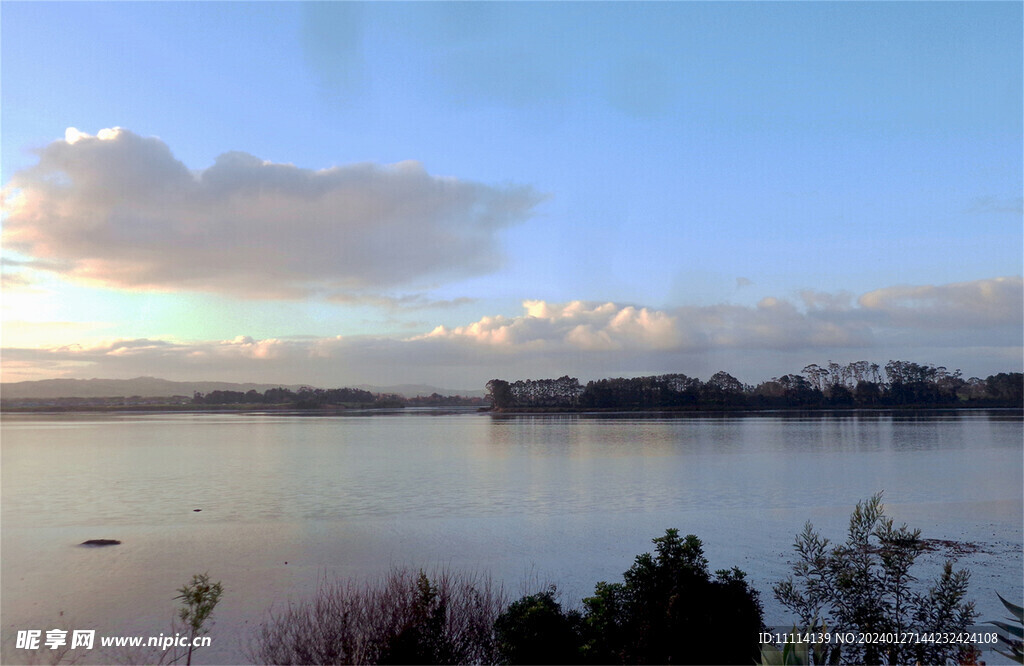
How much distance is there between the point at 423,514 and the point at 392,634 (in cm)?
1035

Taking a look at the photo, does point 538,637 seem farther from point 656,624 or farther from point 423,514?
point 423,514

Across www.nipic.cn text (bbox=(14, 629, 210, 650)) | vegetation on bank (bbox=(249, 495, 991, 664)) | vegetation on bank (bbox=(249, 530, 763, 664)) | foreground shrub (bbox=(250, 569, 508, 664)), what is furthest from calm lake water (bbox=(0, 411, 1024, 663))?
vegetation on bank (bbox=(249, 495, 991, 664))

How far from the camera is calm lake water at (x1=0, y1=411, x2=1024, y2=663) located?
10.4 metres

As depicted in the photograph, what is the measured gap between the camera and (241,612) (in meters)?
9.02

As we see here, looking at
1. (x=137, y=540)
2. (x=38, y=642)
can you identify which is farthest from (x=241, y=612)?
(x=137, y=540)

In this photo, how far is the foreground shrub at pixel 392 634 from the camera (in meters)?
6.49

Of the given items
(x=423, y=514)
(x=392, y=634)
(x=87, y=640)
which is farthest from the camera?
(x=423, y=514)

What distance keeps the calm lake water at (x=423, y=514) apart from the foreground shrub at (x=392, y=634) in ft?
3.25

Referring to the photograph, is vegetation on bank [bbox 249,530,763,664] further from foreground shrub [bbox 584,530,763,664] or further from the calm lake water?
the calm lake water

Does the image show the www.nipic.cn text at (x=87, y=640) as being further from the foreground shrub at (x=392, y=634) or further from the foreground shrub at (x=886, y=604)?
the foreground shrub at (x=886, y=604)

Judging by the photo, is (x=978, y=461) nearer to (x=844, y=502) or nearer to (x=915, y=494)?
(x=915, y=494)

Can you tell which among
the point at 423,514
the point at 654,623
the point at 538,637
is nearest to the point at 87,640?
the point at 538,637

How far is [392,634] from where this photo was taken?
6.50m

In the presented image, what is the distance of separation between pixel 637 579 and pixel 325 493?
50.5 ft
